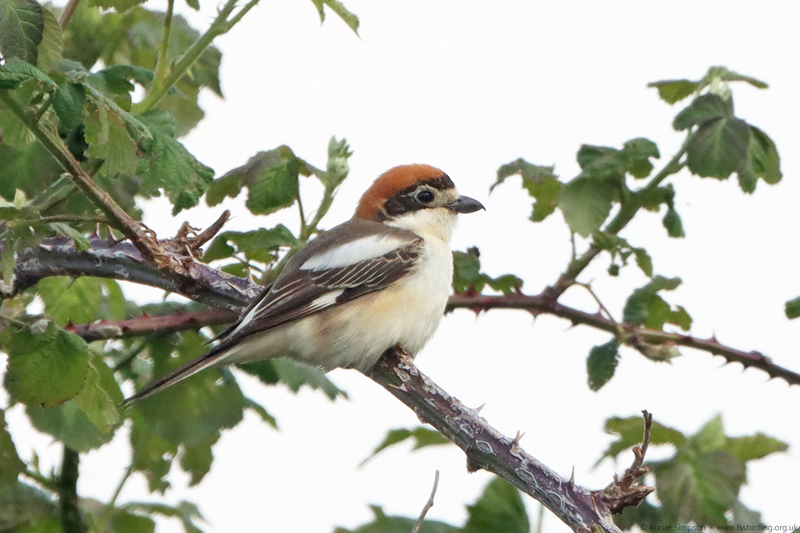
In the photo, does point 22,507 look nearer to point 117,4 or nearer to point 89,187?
point 89,187

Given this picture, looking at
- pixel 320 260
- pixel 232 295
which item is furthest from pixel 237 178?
pixel 320 260

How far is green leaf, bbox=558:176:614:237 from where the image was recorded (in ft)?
8.88

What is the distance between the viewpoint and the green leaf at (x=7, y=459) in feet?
7.30

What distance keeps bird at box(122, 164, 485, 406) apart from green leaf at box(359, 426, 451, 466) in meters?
0.49

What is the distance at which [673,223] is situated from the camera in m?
2.91

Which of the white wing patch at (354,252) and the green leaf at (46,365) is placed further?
the white wing patch at (354,252)

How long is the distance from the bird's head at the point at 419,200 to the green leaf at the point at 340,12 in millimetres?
1598

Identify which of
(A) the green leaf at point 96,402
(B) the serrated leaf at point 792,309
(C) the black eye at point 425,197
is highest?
(C) the black eye at point 425,197

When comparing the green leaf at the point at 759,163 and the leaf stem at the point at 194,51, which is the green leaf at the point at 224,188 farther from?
the green leaf at the point at 759,163

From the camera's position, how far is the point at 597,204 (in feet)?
9.02

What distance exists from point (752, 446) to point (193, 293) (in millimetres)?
1573

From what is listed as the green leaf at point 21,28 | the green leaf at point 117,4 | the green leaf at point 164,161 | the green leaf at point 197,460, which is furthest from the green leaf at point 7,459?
the green leaf at point 117,4

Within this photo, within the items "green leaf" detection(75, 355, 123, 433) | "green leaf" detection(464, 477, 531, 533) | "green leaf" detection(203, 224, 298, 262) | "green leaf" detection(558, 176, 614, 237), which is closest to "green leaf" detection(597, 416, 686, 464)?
"green leaf" detection(464, 477, 531, 533)

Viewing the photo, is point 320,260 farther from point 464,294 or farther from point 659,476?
point 659,476
